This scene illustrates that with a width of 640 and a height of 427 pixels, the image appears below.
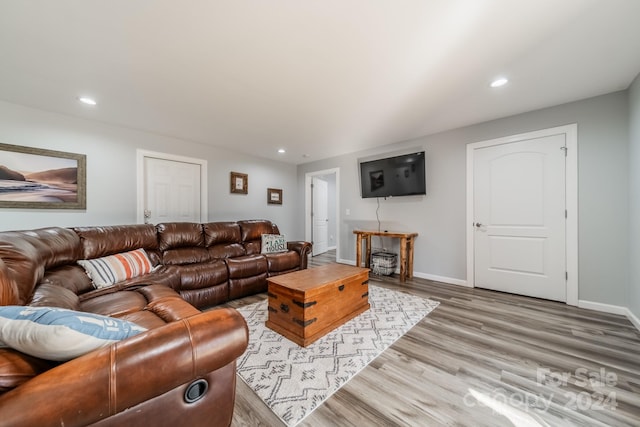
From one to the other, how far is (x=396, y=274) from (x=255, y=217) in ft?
9.67

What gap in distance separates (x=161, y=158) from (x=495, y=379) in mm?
4609

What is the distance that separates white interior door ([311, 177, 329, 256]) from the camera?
5.73m

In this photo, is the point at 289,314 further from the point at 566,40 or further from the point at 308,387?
the point at 566,40

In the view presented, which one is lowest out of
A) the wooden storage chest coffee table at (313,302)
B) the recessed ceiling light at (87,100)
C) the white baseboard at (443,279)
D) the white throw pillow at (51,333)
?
the white baseboard at (443,279)

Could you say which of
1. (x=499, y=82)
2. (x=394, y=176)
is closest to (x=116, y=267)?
(x=394, y=176)

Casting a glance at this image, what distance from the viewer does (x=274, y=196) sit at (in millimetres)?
5227

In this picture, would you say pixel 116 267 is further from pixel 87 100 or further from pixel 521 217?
pixel 521 217

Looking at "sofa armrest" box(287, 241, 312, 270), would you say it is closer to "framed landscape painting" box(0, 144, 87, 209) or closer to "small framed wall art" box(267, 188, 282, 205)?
"small framed wall art" box(267, 188, 282, 205)

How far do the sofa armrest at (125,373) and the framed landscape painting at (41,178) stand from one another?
3396 millimetres

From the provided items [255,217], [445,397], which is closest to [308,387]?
[445,397]

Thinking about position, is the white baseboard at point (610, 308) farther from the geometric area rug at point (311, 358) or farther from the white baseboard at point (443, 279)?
the geometric area rug at point (311, 358)

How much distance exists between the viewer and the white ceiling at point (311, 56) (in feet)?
4.76

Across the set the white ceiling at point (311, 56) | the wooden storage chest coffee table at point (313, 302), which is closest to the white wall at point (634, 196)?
the white ceiling at point (311, 56)

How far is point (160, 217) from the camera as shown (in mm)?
3676
